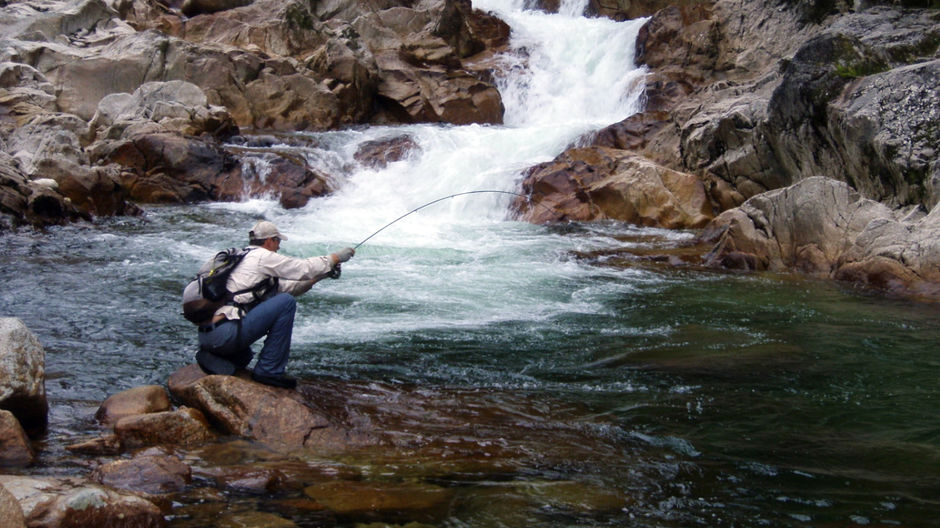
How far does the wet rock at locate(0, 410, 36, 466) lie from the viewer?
4125 millimetres

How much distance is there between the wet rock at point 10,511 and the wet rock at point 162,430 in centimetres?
163

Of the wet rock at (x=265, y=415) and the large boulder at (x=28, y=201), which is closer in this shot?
the wet rock at (x=265, y=415)

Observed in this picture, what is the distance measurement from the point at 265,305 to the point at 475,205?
1139cm

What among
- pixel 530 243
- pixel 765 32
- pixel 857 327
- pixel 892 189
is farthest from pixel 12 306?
pixel 765 32

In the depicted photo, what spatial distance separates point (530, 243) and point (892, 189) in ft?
17.5

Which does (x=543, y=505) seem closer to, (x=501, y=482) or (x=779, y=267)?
(x=501, y=482)

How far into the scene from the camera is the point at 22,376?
178 inches

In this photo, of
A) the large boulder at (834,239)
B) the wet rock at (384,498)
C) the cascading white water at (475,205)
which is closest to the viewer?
the wet rock at (384,498)

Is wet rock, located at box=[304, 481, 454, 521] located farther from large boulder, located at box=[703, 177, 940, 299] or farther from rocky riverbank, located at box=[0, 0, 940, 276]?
rocky riverbank, located at box=[0, 0, 940, 276]

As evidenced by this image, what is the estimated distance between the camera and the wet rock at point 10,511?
9.46 ft

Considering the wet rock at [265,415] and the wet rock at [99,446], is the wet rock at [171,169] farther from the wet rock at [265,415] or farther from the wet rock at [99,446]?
the wet rock at [99,446]

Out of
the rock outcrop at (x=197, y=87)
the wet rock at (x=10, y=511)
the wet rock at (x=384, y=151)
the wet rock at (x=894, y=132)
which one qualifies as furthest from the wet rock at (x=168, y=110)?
the wet rock at (x=10, y=511)

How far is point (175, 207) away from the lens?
1578cm

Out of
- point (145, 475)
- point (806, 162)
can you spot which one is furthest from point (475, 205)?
point (145, 475)
